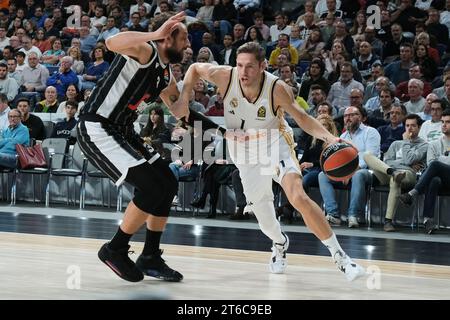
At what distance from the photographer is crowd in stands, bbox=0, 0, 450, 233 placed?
9375 mm

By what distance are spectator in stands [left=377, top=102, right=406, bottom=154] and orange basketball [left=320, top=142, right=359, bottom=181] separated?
442 cm

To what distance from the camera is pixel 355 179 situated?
9.20 metres

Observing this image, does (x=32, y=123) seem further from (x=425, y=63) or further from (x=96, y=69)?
(x=425, y=63)

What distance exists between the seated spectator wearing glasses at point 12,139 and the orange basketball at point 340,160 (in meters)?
6.59

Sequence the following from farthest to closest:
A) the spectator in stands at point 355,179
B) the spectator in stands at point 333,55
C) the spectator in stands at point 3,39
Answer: the spectator in stands at point 3,39 < the spectator in stands at point 333,55 < the spectator in stands at point 355,179

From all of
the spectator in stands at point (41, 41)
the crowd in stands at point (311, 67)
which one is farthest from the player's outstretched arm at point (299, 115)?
the spectator in stands at point (41, 41)

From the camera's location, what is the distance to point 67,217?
967 centimetres

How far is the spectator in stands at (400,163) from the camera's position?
902 cm

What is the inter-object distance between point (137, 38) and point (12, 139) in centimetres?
672

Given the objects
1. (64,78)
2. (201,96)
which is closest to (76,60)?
(64,78)

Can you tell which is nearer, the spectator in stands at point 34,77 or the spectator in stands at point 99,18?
the spectator in stands at point 34,77

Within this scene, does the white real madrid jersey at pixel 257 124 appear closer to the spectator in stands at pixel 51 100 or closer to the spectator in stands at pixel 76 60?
the spectator in stands at pixel 51 100

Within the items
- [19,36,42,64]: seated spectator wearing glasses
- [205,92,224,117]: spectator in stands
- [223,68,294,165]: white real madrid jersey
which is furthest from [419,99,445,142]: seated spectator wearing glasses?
[19,36,42,64]: seated spectator wearing glasses
